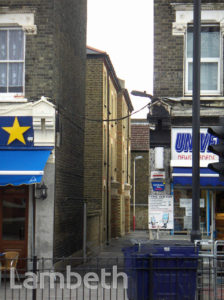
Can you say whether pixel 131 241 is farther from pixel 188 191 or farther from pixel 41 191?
pixel 188 191

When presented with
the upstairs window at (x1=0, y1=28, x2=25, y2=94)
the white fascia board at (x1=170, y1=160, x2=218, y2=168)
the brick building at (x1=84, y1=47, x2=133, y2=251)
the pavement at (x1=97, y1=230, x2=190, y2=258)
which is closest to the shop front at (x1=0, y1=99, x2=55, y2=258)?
the upstairs window at (x1=0, y1=28, x2=25, y2=94)

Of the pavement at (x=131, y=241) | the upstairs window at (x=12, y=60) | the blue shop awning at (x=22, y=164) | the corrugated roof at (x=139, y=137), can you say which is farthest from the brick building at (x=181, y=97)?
the corrugated roof at (x=139, y=137)

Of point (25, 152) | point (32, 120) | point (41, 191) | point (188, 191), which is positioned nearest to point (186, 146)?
point (188, 191)

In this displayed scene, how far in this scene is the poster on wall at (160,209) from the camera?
17.8 m

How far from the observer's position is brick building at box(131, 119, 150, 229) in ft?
173

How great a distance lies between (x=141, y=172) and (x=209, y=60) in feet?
120

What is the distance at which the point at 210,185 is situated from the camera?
17375 mm

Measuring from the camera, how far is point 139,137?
56344mm

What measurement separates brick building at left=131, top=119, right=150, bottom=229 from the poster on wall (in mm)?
34825

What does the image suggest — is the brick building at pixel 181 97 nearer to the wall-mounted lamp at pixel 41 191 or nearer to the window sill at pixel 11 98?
the wall-mounted lamp at pixel 41 191

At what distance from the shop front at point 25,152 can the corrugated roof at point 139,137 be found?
36.8 metres

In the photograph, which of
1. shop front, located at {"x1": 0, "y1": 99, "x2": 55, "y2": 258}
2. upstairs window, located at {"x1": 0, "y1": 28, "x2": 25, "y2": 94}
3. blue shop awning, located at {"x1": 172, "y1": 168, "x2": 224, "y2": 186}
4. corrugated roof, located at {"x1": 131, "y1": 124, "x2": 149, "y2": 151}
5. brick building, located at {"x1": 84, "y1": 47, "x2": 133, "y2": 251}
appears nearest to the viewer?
blue shop awning, located at {"x1": 172, "y1": 168, "x2": 224, "y2": 186}

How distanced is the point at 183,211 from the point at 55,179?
366cm

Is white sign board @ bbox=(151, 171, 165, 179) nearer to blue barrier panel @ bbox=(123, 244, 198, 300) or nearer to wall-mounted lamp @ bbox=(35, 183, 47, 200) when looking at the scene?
wall-mounted lamp @ bbox=(35, 183, 47, 200)
